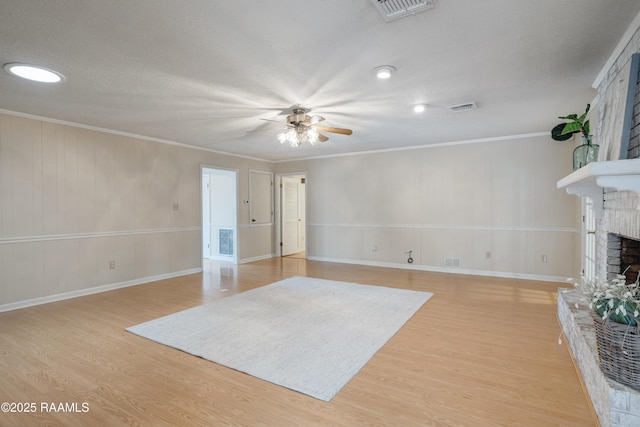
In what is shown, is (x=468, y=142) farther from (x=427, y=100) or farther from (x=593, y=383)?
(x=593, y=383)

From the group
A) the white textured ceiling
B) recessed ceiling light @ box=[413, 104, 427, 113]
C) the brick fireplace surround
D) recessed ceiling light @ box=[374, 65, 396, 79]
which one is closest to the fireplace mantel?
the brick fireplace surround

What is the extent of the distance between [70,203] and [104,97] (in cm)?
201

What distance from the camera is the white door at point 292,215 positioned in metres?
8.30

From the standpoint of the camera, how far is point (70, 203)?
4496 millimetres

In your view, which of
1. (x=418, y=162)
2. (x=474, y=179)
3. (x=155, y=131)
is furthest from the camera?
(x=418, y=162)

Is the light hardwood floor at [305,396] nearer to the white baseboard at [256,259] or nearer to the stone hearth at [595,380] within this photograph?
the stone hearth at [595,380]

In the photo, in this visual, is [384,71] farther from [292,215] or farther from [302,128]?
[292,215]

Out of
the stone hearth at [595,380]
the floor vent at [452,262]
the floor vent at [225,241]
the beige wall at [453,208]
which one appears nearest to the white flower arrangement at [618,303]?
the stone hearth at [595,380]

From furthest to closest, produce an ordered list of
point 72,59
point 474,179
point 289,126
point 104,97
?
point 474,179 → point 289,126 → point 104,97 → point 72,59

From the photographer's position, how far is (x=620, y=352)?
5.37ft

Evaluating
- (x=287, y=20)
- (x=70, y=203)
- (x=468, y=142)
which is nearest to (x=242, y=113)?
(x=287, y=20)

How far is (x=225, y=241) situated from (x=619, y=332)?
7147 mm

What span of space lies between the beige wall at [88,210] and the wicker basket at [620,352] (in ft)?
19.1

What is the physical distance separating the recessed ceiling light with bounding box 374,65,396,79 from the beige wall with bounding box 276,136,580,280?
362 cm
